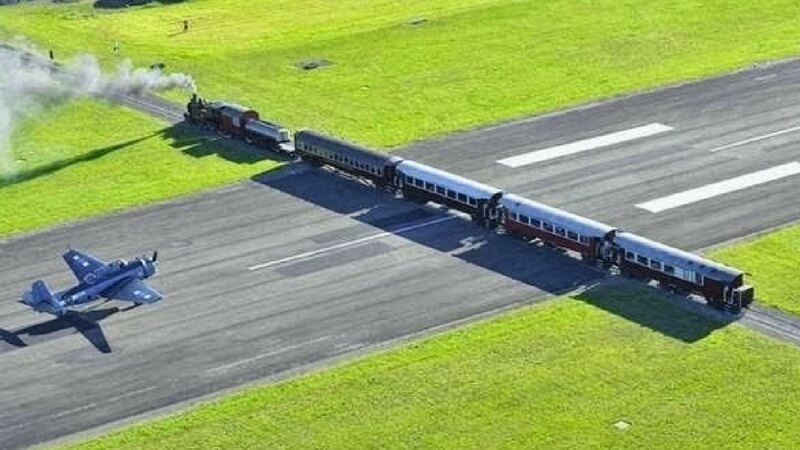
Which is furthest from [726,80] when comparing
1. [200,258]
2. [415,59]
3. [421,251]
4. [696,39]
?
[200,258]

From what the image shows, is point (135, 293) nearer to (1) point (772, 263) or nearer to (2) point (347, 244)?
(2) point (347, 244)

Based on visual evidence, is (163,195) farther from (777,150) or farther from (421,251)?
(777,150)

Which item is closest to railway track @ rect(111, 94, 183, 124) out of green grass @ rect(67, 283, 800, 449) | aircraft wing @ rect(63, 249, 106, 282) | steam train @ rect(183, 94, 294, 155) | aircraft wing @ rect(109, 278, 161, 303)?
steam train @ rect(183, 94, 294, 155)

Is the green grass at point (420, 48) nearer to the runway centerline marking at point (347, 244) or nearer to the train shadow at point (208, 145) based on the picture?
the train shadow at point (208, 145)

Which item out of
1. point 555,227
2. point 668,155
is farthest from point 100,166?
point 668,155

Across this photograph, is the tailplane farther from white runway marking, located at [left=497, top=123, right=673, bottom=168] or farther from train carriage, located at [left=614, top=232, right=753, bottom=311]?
white runway marking, located at [left=497, top=123, right=673, bottom=168]

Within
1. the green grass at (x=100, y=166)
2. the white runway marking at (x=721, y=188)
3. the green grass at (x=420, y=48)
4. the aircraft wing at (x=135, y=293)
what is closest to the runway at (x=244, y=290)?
the aircraft wing at (x=135, y=293)
